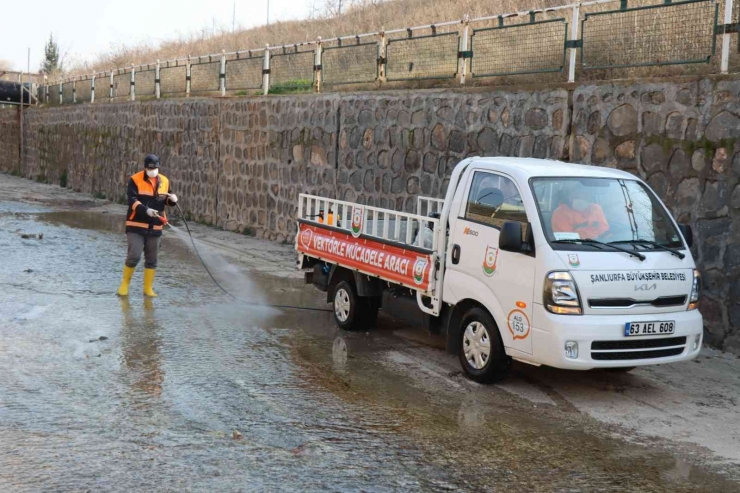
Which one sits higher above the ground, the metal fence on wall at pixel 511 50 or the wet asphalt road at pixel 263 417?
the metal fence on wall at pixel 511 50

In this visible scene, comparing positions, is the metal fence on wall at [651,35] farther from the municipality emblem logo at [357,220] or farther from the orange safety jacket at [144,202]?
the orange safety jacket at [144,202]

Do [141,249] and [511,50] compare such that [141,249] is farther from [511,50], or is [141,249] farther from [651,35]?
[651,35]

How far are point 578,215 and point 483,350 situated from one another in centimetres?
147

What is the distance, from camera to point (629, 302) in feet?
24.1

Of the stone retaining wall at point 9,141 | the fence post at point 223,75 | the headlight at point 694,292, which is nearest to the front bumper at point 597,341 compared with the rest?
the headlight at point 694,292

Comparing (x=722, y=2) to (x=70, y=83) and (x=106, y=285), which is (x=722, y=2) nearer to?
(x=106, y=285)

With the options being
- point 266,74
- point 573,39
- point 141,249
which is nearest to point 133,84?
point 266,74

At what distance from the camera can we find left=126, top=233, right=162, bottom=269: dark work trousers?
11656 millimetres

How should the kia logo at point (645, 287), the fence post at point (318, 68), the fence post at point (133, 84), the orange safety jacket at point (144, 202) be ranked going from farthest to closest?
1. the fence post at point (133, 84)
2. the fence post at point (318, 68)
3. the orange safety jacket at point (144, 202)
4. the kia logo at point (645, 287)

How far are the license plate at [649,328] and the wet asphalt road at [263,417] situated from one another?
84 centimetres

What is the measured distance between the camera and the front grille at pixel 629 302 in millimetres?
7266

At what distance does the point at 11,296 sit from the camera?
1116 cm

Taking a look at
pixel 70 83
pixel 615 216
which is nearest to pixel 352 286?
pixel 615 216

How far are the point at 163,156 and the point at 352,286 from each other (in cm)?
1528
